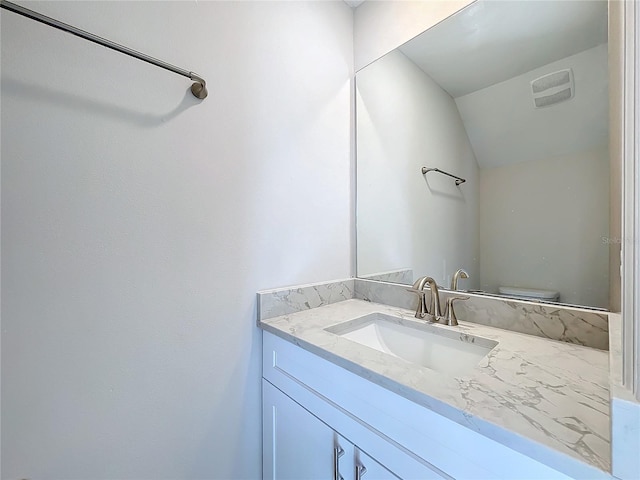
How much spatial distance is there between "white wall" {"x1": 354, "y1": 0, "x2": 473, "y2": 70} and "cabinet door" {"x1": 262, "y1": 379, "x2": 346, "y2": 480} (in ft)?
5.14

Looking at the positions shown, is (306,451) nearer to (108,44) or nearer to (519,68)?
(108,44)

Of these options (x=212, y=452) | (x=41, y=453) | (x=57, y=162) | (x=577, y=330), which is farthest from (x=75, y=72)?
(x=577, y=330)

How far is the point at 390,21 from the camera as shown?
1256 mm

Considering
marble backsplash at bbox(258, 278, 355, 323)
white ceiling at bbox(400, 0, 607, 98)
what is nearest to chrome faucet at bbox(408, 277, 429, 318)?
marble backsplash at bbox(258, 278, 355, 323)

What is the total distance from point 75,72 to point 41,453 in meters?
0.96

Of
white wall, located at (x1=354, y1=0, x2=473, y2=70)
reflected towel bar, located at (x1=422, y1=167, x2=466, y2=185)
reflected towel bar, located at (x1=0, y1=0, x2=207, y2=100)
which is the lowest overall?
reflected towel bar, located at (x1=422, y1=167, x2=466, y2=185)

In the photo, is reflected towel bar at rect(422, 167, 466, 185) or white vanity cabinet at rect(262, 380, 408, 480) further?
reflected towel bar at rect(422, 167, 466, 185)

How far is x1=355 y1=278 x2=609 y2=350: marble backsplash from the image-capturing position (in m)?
0.76

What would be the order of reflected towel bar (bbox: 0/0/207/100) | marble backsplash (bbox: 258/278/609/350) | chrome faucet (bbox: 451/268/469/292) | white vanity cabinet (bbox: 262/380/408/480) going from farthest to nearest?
chrome faucet (bbox: 451/268/469/292)
marble backsplash (bbox: 258/278/609/350)
white vanity cabinet (bbox: 262/380/408/480)
reflected towel bar (bbox: 0/0/207/100)

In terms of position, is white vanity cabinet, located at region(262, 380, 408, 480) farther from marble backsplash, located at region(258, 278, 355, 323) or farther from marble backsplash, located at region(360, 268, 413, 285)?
marble backsplash, located at region(360, 268, 413, 285)

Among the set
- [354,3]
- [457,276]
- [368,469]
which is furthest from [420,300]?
[354,3]

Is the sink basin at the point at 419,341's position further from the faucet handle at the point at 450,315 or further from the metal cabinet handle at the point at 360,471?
the metal cabinet handle at the point at 360,471

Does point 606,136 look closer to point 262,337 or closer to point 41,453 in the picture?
point 262,337

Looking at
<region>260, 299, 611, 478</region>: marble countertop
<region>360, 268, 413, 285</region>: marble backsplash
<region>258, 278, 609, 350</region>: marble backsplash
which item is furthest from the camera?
<region>360, 268, 413, 285</region>: marble backsplash
